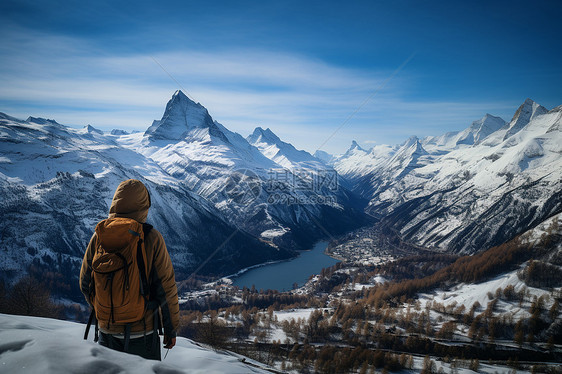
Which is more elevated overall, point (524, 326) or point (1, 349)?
point (1, 349)

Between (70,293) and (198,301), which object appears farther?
(198,301)

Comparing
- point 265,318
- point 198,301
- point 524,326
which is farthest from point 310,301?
point 524,326

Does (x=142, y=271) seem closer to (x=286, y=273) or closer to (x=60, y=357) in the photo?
(x=60, y=357)

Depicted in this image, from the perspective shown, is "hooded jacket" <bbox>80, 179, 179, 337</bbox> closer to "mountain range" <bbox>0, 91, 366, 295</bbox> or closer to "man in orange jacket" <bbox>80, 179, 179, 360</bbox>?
"man in orange jacket" <bbox>80, 179, 179, 360</bbox>

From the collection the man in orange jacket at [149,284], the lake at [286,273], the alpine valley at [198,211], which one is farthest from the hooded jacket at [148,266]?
the lake at [286,273]

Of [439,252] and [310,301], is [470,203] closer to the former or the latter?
[439,252]

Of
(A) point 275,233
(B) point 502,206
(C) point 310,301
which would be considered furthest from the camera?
(A) point 275,233

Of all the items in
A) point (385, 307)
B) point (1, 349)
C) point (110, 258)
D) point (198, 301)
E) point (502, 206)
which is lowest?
point (198, 301)

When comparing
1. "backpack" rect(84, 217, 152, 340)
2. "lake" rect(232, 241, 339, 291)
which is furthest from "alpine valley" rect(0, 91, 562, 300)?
"backpack" rect(84, 217, 152, 340)
